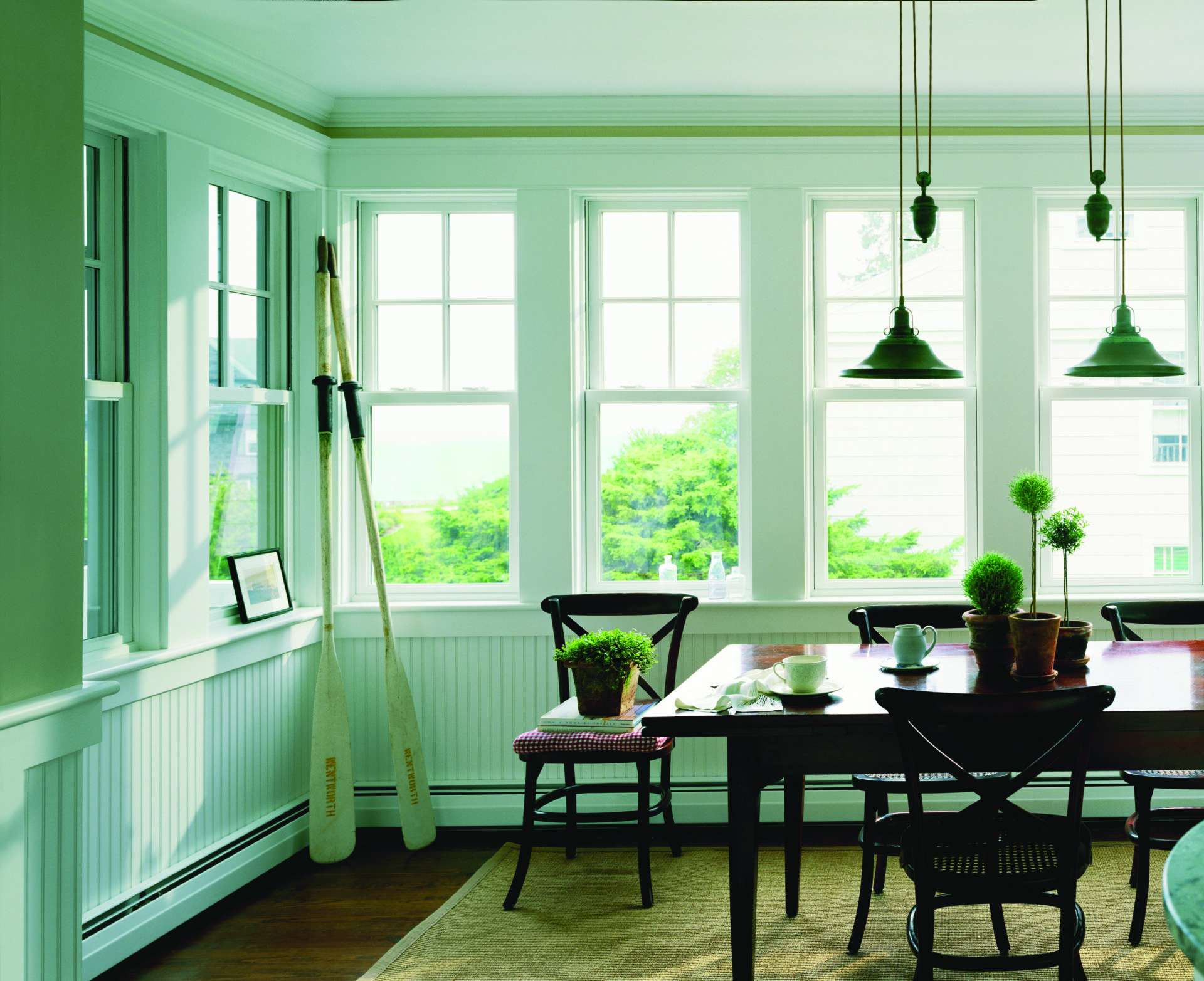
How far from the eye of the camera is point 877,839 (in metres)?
2.77

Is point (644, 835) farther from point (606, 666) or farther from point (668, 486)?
point (668, 486)

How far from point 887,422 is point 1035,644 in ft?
5.72

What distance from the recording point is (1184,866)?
956 millimetres

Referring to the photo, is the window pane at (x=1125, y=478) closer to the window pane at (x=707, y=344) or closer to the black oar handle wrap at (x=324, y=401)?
the window pane at (x=707, y=344)

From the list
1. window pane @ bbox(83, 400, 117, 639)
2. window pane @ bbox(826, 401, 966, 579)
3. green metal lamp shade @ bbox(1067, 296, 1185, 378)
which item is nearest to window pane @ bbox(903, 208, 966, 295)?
window pane @ bbox(826, 401, 966, 579)

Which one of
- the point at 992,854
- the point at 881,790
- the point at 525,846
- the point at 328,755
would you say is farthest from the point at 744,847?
the point at 328,755

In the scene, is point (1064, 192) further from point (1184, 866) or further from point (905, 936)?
point (1184, 866)

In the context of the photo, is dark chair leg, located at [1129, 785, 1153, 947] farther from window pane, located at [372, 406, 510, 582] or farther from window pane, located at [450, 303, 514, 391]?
window pane, located at [450, 303, 514, 391]

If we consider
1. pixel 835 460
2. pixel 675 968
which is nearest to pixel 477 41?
pixel 835 460

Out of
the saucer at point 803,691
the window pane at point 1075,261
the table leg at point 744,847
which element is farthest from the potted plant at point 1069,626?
the window pane at point 1075,261

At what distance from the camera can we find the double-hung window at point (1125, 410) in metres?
4.07

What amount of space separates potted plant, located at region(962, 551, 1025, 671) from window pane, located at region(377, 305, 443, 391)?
94.8 inches

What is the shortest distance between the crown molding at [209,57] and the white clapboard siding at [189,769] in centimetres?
211

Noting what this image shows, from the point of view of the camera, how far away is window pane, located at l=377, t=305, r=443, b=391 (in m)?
4.10
